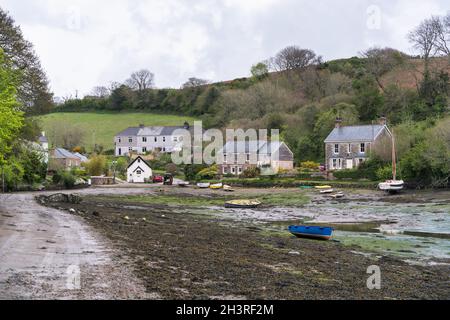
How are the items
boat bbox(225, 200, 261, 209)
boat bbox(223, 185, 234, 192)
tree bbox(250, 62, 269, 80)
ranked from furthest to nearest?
tree bbox(250, 62, 269, 80), boat bbox(223, 185, 234, 192), boat bbox(225, 200, 261, 209)

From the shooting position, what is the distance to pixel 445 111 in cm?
7688

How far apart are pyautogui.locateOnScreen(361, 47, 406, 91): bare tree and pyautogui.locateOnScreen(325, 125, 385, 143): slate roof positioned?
1823 cm

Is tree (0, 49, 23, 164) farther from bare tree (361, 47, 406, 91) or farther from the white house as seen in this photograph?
bare tree (361, 47, 406, 91)

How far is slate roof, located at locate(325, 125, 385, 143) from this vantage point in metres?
76.5

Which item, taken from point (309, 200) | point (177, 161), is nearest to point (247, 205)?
point (309, 200)

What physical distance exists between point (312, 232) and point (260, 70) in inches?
4147

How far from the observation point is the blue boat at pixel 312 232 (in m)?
27.6

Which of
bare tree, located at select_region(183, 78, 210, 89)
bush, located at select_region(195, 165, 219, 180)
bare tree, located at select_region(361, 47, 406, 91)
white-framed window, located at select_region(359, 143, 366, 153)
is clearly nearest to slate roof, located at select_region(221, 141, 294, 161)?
bush, located at select_region(195, 165, 219, 180)

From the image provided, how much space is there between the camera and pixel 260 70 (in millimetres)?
130250

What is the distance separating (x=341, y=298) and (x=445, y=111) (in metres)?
69.5

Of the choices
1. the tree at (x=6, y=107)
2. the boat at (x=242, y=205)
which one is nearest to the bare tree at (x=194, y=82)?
the boat at (x=242, y=205)

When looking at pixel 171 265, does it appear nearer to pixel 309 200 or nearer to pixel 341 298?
pixel 341 298

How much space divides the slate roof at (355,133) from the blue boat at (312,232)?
49794 mm

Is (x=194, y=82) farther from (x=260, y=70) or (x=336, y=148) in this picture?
(x=336, y=148)
